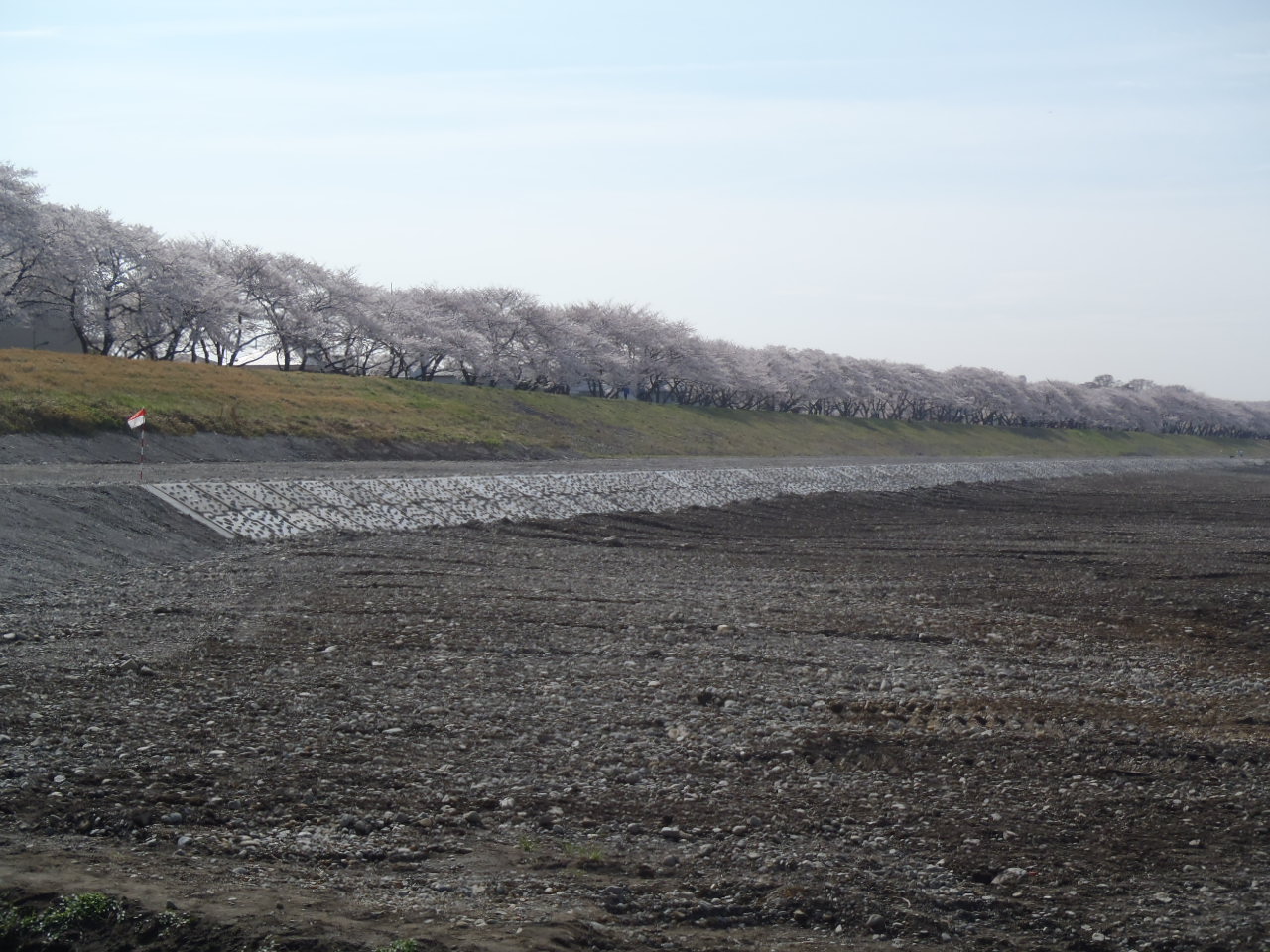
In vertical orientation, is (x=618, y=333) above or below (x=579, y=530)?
above

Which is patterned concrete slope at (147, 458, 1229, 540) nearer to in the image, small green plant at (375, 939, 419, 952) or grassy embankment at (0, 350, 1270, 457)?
grassy embankment at (0, 350, 1270, 457)

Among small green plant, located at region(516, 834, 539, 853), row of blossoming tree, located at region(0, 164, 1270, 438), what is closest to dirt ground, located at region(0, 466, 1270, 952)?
small green plant, located at region(516, 834, 539, 853)

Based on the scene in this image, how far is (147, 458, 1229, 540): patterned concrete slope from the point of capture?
70.5 feet

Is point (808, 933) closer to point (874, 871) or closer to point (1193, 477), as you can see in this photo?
point (874, 871)

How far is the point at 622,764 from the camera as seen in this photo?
27.6ft

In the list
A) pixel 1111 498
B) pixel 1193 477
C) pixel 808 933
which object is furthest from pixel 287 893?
pixel 1193 477

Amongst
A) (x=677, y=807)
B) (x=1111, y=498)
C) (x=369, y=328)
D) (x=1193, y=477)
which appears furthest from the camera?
(x=1193, y=477)

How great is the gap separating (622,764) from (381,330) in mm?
59319

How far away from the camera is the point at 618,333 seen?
82688 millimetres

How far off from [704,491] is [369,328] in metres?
34.0

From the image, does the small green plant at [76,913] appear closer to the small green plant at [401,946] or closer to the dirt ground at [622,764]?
the dirt ground at [622,764]

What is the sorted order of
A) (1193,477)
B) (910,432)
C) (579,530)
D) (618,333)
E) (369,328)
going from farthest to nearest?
(910,432) → (618,333) → (1193,477) → (369,328) → (579,530)

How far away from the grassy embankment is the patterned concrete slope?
418 inches

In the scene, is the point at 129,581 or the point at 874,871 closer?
the point at 874,871
